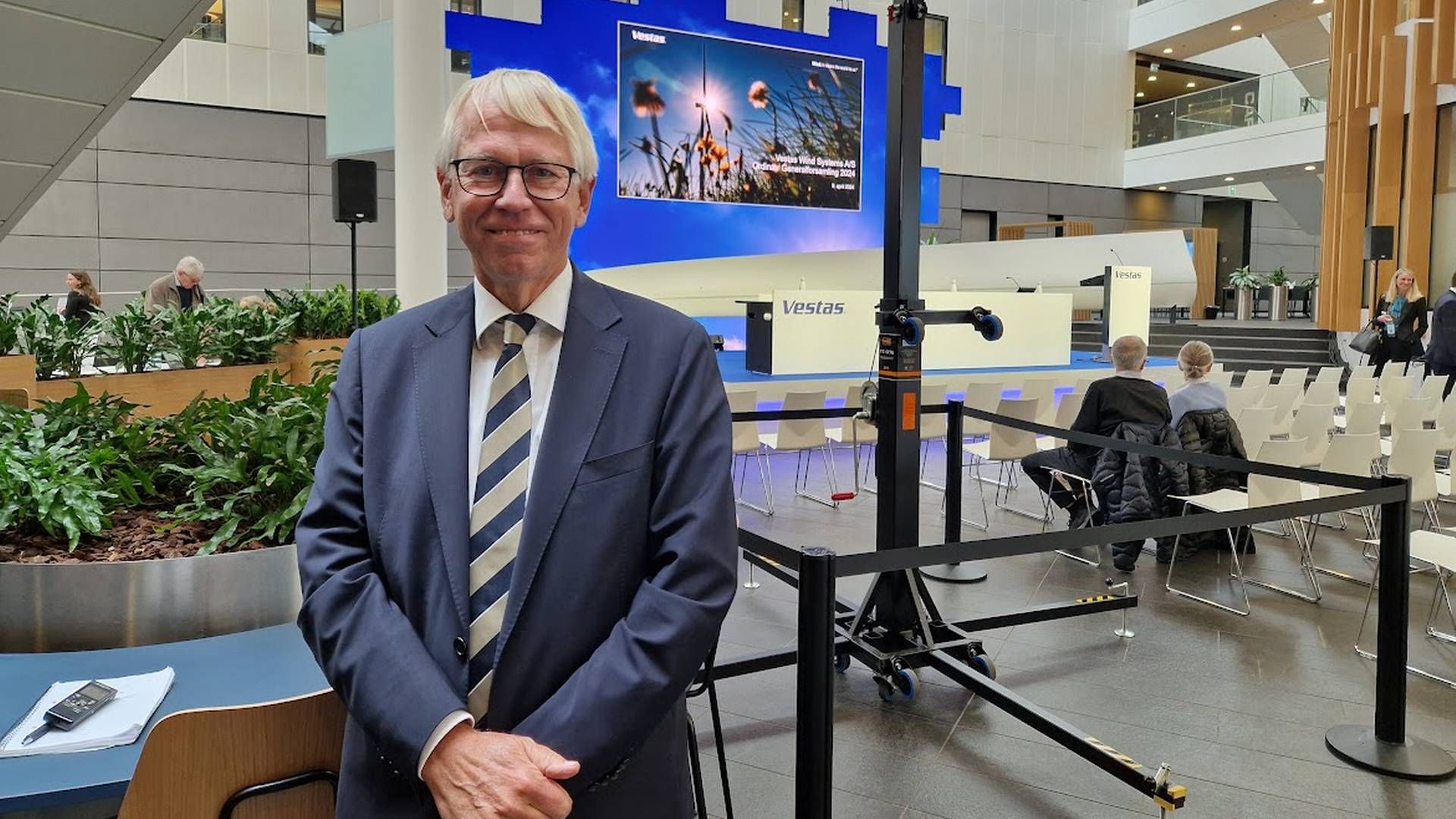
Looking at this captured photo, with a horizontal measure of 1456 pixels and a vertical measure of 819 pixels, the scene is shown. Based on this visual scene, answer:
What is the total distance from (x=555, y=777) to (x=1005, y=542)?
1540mm

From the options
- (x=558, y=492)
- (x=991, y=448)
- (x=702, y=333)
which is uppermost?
(x=702, y=333)

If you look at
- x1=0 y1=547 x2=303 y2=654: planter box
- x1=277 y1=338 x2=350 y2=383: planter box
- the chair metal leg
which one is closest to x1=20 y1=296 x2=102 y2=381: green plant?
x1=277 y1=338 x2=350 y2=383: planter box

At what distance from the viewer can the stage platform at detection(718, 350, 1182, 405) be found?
923 cm

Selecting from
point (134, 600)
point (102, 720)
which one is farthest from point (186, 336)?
point (102, 720)

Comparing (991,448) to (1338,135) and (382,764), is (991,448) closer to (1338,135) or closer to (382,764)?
(382,764)

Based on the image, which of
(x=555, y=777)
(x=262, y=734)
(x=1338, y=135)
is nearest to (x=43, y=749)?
(x=262, y=734)

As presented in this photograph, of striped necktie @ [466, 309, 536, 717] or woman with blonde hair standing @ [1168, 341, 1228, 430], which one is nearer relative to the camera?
striped necktie @ [466, 309, 536, 717]

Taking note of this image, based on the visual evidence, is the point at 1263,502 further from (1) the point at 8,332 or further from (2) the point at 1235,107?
(2) the point at 1235,107

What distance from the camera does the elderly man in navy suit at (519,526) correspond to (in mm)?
1304

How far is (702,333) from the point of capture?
149 centimetres

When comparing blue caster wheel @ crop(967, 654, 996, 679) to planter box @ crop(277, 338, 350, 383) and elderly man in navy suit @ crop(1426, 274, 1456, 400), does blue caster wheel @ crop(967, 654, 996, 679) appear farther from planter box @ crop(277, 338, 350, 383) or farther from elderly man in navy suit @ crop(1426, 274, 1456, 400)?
elderly man in navy suit @ crop(1426, 274, 1456, 400)

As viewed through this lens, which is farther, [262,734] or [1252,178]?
[1252,178]

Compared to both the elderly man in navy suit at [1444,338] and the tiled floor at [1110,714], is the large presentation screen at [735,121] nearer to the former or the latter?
the elderly man in navy suit at [1444,338]

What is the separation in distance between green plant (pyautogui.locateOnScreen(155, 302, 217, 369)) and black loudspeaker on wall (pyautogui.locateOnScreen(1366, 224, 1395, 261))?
13497mm
